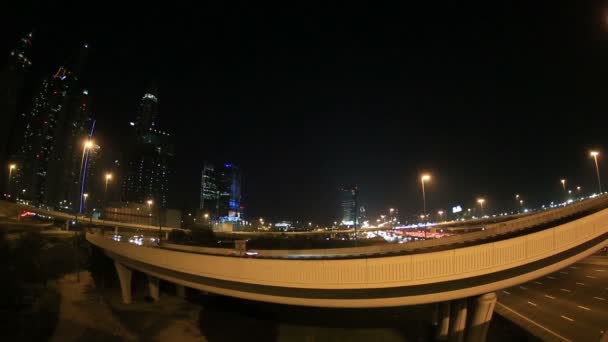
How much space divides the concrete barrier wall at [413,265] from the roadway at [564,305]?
672 cm

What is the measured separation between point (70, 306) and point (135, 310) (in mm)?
4314

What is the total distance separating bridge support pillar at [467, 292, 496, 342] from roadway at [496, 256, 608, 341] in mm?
6931

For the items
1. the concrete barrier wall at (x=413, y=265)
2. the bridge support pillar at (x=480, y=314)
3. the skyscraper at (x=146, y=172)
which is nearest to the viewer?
the concrete barrier wall at (x=413, y=265)

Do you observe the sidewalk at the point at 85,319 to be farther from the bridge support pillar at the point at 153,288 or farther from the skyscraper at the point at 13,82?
the skyscraper at the point at 13,82

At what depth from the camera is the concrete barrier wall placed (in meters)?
11.2

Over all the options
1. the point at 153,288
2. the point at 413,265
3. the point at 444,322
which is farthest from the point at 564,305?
the point at 153,288

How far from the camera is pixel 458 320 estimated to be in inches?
542

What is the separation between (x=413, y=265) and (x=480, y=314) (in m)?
4.10

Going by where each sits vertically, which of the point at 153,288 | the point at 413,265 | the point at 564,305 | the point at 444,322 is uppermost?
the point at 413,265

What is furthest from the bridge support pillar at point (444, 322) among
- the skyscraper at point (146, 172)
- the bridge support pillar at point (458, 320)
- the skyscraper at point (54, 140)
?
the skyscraper at point (146, 172)

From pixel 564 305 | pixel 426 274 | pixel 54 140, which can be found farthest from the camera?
pixel 54 140

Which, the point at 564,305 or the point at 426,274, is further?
the point at 564,305

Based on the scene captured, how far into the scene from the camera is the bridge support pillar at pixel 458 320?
1368 cm

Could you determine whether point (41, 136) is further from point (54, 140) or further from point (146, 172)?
point (146, 172)
